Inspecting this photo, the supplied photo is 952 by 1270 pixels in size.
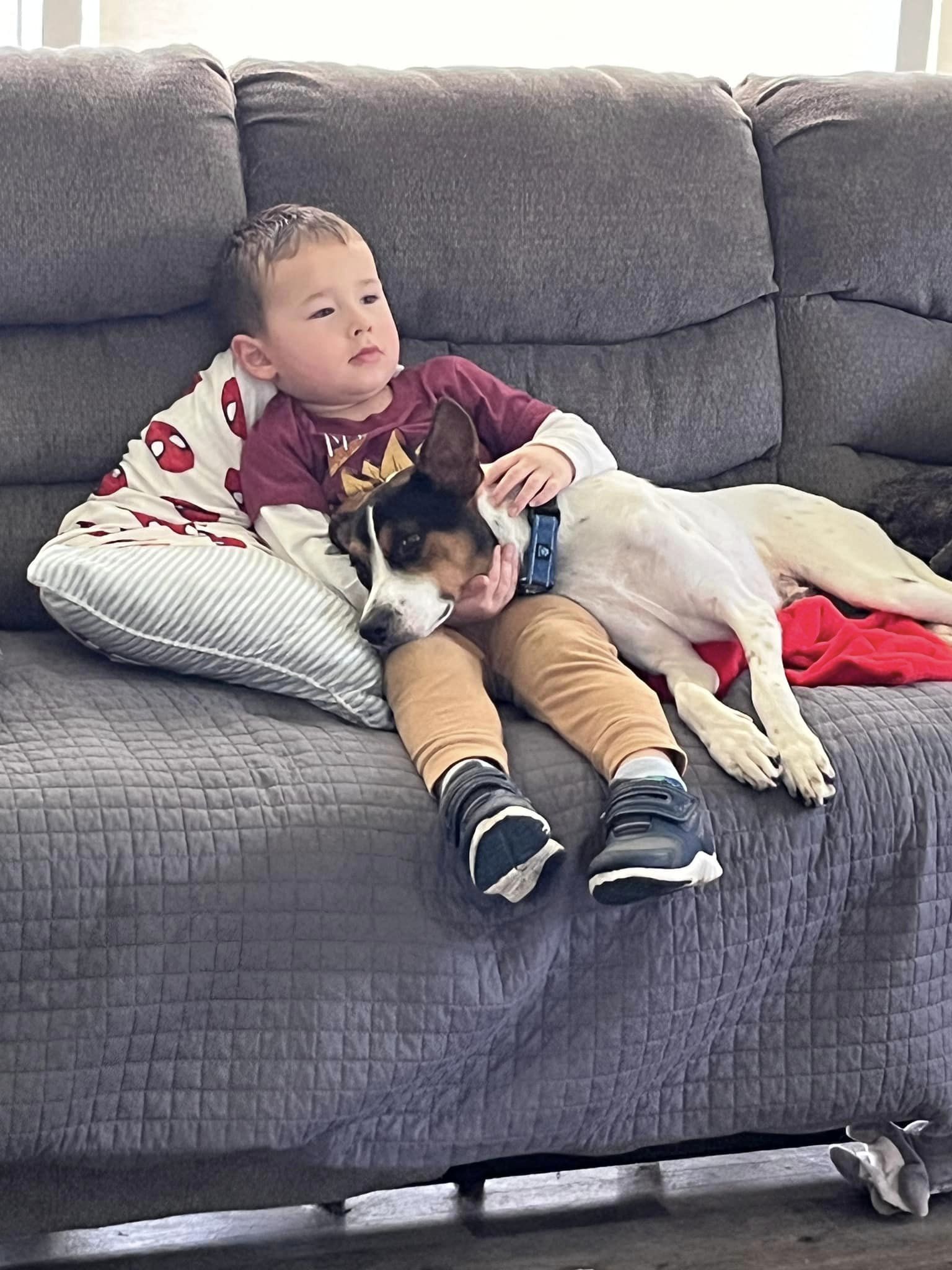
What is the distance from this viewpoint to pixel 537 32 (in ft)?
10.7

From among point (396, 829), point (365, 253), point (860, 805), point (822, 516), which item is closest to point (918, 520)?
point (822, 516)

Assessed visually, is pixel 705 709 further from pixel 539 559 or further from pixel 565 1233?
pixel 565 1233

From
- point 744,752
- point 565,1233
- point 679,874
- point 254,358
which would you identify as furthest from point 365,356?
point 565,1233

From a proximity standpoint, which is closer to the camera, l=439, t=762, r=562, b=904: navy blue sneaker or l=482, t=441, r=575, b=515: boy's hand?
l=439, t=762, r=562, b=904: navy blue sneaker

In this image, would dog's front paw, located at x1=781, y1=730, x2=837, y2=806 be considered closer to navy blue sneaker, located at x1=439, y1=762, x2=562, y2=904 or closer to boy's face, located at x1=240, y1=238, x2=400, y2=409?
navy blue sneaker, located at x1=439, y1=762, x2=562, y2=904


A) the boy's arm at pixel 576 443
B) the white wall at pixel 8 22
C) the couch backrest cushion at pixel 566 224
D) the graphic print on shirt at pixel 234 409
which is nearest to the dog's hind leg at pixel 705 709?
the boy's arm at pixel 576 443

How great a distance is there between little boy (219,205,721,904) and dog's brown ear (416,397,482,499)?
83 millimetres

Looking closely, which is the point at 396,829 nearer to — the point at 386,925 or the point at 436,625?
the point at 386,925

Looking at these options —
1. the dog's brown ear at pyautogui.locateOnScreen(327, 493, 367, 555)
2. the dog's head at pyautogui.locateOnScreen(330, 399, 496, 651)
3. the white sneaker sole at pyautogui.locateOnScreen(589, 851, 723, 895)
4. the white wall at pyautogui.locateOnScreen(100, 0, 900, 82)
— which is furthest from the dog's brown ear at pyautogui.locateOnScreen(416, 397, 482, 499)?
the white wall at pyautogui.locateOnScreen(100, 0, 900, 82)

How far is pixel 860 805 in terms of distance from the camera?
5.90 ft

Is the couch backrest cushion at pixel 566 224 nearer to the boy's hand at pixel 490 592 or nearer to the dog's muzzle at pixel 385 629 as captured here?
the boy's hand at pixel 490 592

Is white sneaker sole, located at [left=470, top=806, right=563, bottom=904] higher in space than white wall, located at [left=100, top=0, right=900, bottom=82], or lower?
lower

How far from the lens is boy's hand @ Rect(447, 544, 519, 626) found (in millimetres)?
1959

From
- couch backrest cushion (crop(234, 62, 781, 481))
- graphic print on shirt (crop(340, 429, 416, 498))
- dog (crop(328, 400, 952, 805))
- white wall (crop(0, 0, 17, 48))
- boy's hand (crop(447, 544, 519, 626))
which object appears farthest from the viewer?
white wall (crop(0, 0, 17, 48))
